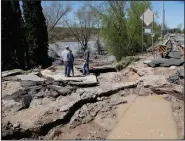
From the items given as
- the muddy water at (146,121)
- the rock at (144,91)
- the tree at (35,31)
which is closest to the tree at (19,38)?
the tree at (35,31)

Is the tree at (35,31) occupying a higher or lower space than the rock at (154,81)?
higher

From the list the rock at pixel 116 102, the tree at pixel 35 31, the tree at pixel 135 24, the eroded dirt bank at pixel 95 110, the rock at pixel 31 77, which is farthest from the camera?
the tree at pixel 135 24

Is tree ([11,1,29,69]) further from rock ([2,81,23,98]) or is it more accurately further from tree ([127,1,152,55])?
tree ([127,1,152,55])

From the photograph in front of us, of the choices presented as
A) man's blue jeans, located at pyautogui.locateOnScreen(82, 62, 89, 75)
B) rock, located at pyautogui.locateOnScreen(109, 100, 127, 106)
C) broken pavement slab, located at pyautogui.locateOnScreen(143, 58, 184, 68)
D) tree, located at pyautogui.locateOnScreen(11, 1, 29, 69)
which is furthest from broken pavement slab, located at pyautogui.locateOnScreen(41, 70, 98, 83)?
tree, located at pyautogui.locateOnScreen(11, 1, 29, 69)

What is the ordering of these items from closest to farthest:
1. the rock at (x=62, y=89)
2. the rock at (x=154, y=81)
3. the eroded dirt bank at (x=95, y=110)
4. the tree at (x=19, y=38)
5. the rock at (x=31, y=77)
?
the eroded dirt bank at (x=95, y=110) → the rock at (x=62, y=89) → the rock at (x=154, y=81) → the rock at (x=31, y=77) → the tree at (x=19, y=38)

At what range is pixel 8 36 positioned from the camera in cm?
2094

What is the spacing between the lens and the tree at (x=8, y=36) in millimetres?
20433

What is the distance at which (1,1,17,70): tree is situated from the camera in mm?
20433

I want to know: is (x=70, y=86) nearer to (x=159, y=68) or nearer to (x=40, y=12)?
(x=159, y=68)

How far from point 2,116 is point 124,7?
1882cm

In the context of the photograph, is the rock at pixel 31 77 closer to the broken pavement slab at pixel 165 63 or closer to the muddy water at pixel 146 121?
the muddy water at pixel 146 121

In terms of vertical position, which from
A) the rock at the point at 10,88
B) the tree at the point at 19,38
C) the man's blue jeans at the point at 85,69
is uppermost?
the tree at the point at 19,38

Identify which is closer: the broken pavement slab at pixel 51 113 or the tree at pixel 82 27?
the broken pavement slab at pixel 51 113

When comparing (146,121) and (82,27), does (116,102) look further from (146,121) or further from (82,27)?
(82,27)
